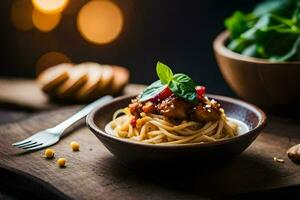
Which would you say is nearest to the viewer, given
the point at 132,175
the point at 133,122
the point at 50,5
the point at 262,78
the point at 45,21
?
the point at 132,175

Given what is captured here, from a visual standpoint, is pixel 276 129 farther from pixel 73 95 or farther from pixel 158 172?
pixel 73 95

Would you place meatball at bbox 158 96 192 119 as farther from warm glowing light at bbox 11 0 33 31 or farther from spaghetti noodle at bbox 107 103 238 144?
warm glowing light at bbox 11 0 33 31

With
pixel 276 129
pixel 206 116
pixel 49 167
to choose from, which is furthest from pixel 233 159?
pixel 49 167

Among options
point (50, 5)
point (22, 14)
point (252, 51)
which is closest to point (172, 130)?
point (252, 51)

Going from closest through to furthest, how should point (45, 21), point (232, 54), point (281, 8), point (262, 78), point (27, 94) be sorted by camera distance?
1. point (262, 78)
2. point (232, 54)
3. point (281, 8)
4. point (27, 94)
5. point (45, 21)

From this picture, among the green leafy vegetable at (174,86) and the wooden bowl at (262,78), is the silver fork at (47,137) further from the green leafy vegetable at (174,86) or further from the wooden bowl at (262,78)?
the wooden bowl at (262,78)

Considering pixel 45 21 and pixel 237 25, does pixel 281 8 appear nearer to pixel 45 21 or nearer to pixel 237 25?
pixel 237 25
